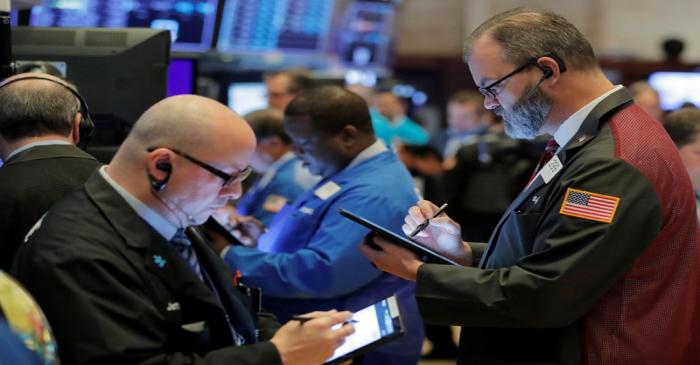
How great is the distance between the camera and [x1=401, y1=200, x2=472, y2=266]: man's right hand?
110 inches

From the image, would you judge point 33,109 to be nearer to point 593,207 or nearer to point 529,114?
point 529,114

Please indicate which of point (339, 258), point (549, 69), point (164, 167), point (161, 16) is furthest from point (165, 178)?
point (161, 16)

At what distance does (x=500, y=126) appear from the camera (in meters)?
7.04

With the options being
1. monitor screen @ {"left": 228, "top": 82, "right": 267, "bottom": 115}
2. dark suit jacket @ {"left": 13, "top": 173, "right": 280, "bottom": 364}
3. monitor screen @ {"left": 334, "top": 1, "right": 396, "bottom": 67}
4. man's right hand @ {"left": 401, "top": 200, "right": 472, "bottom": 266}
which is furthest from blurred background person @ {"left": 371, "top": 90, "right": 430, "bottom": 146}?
dark suit jacket @ {"left": 13, "top": 173, "right": 280, "bottom": 364}

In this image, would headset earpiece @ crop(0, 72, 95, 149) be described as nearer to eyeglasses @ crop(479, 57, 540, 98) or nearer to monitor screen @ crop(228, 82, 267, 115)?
eyeglasses @ crop(479, 57, 540, 98)

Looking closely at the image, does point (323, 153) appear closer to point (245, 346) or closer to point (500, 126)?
point (245, 346)

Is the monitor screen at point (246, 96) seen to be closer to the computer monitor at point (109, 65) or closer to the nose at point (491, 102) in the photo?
the computer monitor at point (109, 65)

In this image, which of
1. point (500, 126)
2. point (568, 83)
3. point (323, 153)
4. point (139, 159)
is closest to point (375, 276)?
point (323, 153)

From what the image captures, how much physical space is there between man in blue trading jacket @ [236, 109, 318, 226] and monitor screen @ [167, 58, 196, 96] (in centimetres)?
56

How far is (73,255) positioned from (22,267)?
0.48ft

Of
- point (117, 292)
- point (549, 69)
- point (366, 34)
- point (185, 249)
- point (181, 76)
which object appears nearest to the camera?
point (117, 292)

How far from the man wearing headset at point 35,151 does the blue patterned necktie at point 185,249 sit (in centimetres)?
61

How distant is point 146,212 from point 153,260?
116 mm

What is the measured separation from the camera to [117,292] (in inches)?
78.7
